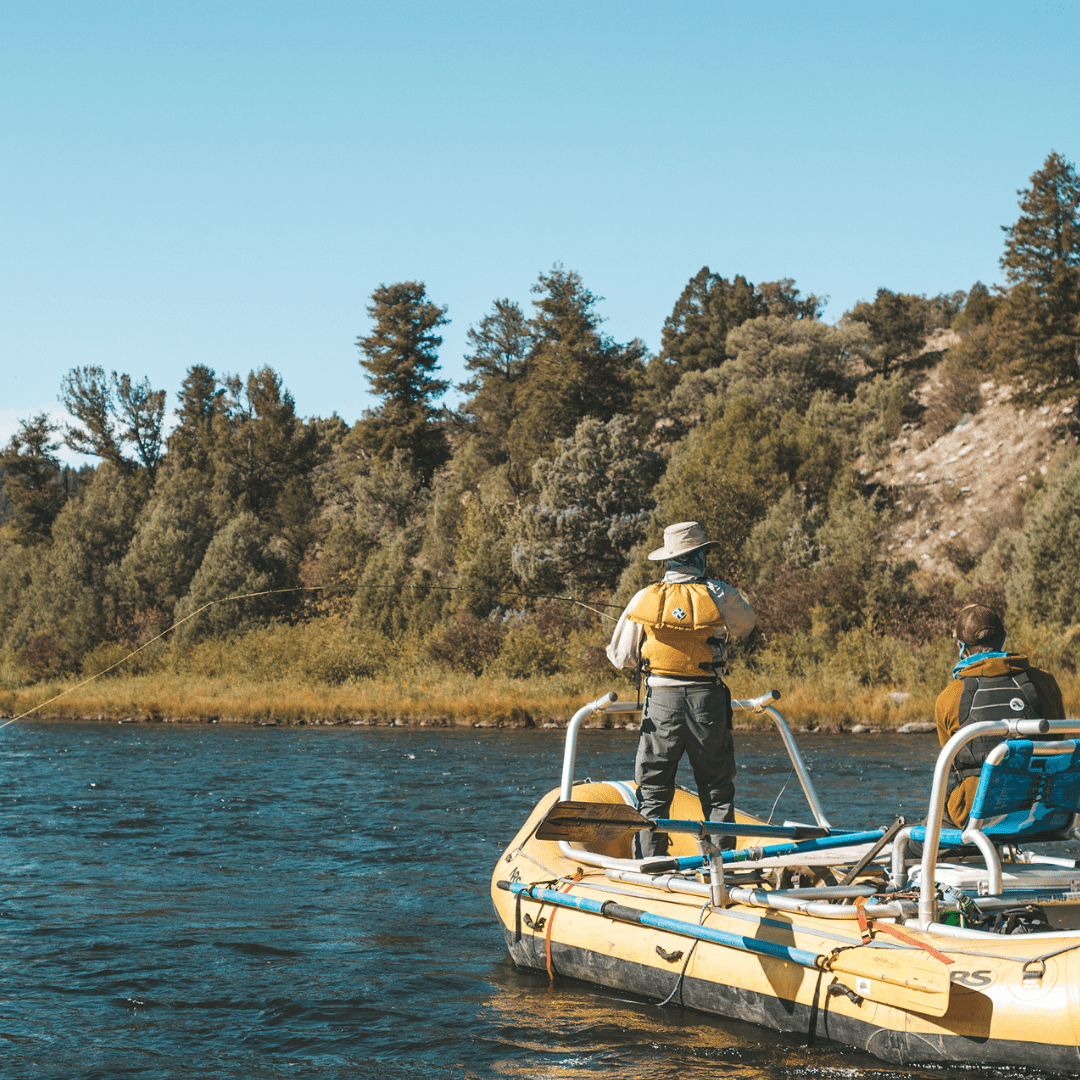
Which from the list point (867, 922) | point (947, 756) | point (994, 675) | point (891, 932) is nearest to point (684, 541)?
point (994, 675)

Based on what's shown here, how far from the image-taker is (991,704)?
571 cm

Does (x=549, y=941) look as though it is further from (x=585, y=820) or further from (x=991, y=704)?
(x=991, y=704)

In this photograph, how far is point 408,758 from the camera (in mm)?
20016

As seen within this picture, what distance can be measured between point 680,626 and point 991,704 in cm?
179

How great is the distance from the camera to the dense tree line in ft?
110

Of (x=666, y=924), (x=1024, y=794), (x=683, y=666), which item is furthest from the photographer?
(x=683, y=666)

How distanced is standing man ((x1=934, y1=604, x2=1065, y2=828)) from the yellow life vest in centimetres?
146

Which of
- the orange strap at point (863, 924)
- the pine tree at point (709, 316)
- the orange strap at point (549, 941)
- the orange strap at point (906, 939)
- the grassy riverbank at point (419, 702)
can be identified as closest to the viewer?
the orange strap at point (906, 939)

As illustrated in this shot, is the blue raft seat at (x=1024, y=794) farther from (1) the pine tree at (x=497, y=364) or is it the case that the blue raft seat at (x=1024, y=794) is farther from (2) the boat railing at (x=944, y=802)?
(1) the pine tree at (x=497, y=364)

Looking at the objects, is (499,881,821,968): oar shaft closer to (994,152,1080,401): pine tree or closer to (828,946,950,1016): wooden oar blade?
(828,946,950,1016): wooden oar blade

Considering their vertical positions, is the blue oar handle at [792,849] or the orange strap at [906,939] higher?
the blue oar handle at [792,849]

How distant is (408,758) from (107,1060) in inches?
562

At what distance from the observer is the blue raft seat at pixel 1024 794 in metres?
5.04

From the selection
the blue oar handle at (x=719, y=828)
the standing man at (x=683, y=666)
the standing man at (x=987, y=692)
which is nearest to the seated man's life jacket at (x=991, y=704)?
the standing man at (x=987, y=692)
